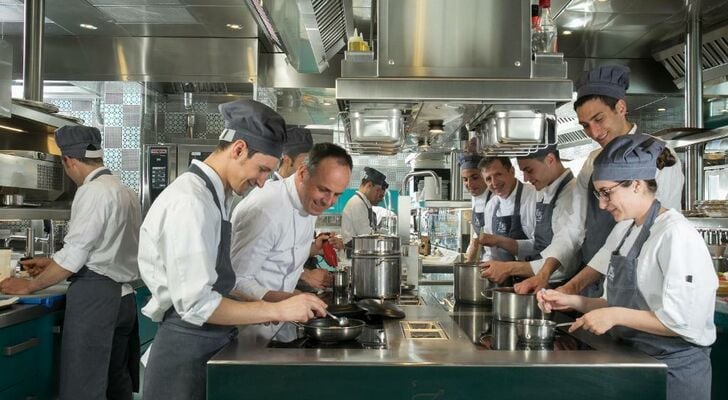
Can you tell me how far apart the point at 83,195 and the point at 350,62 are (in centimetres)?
186

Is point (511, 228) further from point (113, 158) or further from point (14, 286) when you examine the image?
point (113, 158)

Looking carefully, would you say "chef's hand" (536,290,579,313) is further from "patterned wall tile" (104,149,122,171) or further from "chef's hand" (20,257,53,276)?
"patterned wall tile" (104,149,122,171)

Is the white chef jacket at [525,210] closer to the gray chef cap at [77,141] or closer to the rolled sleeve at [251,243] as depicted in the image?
the rolled sleeve at [251,243]

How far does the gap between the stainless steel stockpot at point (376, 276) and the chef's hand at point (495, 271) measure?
1.52 feet

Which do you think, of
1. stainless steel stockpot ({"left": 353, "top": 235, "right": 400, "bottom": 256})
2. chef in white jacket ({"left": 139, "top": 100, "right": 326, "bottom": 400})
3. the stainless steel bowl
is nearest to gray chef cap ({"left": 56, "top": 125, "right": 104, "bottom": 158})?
chef in white jacket ({"left": 139, "top": 100, "right": 326, "bottom": 400})

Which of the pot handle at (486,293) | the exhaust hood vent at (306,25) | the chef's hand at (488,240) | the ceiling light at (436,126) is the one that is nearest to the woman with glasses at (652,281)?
the pot handle at (486,293)

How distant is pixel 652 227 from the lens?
6.34 feet

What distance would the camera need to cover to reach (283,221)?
8.45 ft

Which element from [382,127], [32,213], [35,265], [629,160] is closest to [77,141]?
[35,265]

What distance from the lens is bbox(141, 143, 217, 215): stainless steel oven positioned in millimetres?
5406

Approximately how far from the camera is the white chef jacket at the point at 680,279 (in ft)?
5.84

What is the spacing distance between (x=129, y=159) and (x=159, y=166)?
267 millimetres

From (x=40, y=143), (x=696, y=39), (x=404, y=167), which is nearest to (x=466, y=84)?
(x=696, y=39)

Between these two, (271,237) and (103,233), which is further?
(103,233)
